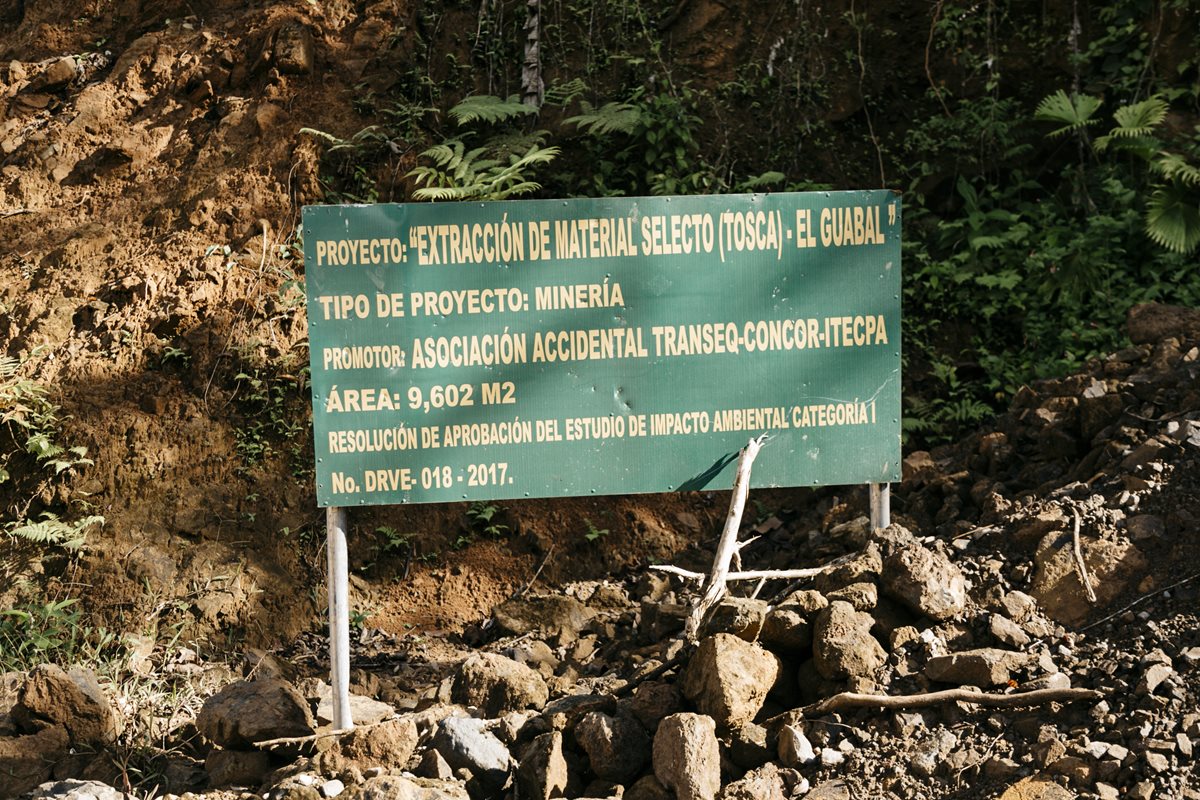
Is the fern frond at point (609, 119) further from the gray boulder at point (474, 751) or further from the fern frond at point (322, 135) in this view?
the gray boulder at point (474, 751)

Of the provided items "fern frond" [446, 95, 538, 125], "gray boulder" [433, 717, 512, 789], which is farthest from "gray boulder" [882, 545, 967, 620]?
"fern frond" [446, 95, 538, 125]

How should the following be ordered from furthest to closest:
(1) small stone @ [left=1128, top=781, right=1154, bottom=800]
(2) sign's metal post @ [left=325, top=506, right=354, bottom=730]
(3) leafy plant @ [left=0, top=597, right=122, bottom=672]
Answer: (3) leafy plant @ [left=0, top=597, right=122, bottom=672]
(2) sign's metal post @ [left=325, top=506, right=354, bottom=730]
(1) small stone @ [left=1128, top=781, right=1154, bottom=800]

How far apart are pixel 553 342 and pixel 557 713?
1.55 m

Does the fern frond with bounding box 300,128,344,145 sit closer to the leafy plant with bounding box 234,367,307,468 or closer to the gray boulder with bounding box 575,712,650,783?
the leafy plant with bounding box 234,367,307,468

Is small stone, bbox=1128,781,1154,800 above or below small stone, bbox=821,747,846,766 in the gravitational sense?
below

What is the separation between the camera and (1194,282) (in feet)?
24.5

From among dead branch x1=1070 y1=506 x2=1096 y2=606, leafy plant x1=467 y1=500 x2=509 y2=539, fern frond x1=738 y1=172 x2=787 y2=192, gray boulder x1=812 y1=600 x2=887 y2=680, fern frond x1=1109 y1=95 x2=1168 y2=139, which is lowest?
gray boulder x1=812 y1=600 x2=887 y2=680

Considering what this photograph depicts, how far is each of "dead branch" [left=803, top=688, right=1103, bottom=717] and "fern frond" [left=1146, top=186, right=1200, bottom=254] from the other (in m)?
4.59

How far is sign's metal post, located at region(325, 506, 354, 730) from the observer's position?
15.4ft

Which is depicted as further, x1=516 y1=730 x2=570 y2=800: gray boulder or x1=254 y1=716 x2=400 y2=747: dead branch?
x1=254 y1=716 x2=400 y2=747: dead branch

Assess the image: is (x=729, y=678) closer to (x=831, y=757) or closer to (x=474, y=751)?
(x=831, y=757)

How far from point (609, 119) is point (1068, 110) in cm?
347

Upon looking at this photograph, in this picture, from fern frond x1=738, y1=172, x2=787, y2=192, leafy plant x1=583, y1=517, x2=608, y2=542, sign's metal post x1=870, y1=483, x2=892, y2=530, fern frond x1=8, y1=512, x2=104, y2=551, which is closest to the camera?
sign's metal post x1=870, y1=483, x2=892, y2=530

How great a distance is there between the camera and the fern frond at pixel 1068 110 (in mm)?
8206
